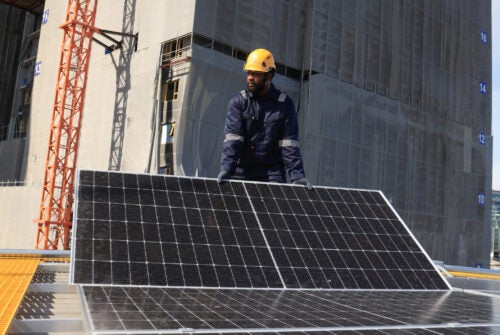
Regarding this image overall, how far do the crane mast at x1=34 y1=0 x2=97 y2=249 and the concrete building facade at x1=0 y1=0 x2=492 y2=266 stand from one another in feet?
2.23

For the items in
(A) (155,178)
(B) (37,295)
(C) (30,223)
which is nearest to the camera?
(B) (37,295)

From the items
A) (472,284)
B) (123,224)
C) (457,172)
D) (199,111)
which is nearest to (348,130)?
(199,111)

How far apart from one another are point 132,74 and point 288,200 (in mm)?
19522

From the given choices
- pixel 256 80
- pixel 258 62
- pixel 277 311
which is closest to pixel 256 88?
pixel 256 80

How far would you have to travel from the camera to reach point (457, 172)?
31.1m

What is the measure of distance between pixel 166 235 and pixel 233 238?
590 millimetres

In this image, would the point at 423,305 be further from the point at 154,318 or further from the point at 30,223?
the point at 30,223

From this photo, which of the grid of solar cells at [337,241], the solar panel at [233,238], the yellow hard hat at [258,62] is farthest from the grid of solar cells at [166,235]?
the yellow hard hat at [258,62]

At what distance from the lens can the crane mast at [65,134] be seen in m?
26.2

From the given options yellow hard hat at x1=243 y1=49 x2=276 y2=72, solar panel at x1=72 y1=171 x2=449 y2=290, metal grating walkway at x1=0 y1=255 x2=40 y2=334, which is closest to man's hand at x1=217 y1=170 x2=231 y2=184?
solar panel at x1=72 y1=171 x2=449 y2=290

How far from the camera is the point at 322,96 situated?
78.3 ft

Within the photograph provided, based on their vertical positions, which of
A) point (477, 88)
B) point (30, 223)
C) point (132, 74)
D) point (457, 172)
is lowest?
point (30, 223)

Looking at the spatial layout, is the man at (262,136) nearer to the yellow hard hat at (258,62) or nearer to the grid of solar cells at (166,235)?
the yellow hard hat at (258,62)

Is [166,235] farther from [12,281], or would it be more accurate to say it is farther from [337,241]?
[337,241]
